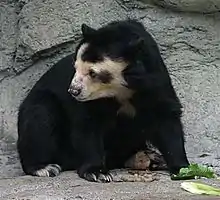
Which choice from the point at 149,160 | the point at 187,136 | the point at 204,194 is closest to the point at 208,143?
the point at 187,136

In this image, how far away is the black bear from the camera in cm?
448

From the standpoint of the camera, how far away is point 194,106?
5527mm

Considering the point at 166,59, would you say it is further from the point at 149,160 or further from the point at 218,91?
the point at 149,160

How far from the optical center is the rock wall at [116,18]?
5.56 metres

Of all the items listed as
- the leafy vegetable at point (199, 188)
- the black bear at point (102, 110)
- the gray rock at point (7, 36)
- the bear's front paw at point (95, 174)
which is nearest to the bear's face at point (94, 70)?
the black bear at point (102, 110)

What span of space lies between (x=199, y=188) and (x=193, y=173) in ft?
1.43

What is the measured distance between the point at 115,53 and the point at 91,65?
0.48 feet

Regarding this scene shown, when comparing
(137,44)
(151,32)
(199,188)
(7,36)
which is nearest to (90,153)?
(137,44)

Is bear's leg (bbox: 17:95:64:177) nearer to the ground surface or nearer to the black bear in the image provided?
the black bear

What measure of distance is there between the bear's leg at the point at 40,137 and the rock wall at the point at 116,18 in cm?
53

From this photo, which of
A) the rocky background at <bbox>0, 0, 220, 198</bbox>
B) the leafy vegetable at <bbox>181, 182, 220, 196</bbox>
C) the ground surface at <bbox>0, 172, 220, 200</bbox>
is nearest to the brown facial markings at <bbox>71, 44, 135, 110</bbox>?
the ground surface at <bbox>0, 172, 220, 200</bbox>

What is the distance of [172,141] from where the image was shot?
4.74 m

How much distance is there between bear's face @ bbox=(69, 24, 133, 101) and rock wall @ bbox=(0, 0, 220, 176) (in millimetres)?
1139

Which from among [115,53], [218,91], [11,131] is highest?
[115,53]
